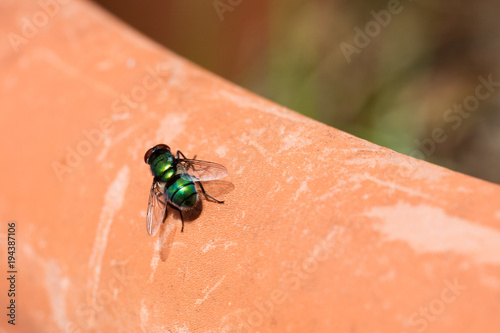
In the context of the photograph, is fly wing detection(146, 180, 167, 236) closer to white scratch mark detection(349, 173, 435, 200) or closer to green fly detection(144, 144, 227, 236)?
green fly detection(144, 144, 227, 236)

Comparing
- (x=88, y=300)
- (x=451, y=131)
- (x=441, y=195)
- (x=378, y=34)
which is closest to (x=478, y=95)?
(x=451, y=131)

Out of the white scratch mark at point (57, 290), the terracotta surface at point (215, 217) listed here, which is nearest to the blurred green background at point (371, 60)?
the terracotta surface at point (215, 217)

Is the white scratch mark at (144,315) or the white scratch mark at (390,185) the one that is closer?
the white scratch mark at (390,185)

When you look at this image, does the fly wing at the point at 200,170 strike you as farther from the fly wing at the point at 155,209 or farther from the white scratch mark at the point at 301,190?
the white scratch mark at the point at 301,190

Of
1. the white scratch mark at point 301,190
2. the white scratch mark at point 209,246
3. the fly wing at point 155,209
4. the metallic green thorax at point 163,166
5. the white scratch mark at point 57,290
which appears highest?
the white scratch mark at point 301,190

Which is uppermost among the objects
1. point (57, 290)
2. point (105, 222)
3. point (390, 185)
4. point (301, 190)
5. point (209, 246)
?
point (390, 185)

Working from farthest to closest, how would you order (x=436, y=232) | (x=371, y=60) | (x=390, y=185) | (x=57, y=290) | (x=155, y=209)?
(x=371, y=60), (x=57, y=290), (x=155, y=209), (x=390, y=185), (x=436, y=232)

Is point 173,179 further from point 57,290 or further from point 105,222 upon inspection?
point 57,290

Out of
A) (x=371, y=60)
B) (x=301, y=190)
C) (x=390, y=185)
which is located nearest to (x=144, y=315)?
(x=301, y=190)

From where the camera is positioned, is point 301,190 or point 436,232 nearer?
point 436,232
